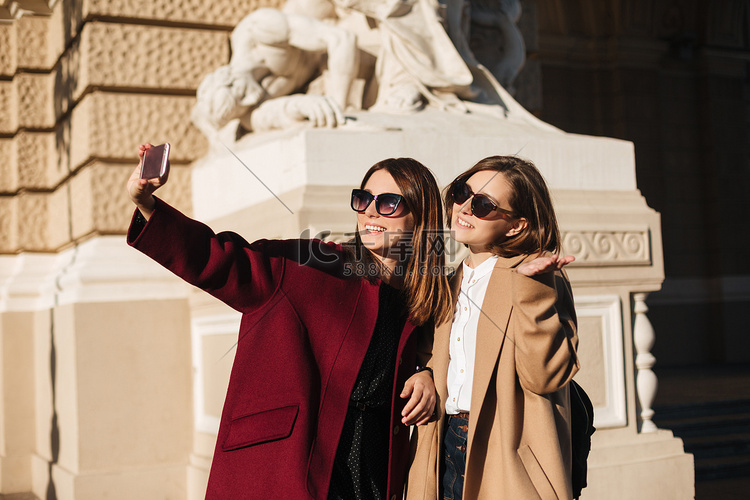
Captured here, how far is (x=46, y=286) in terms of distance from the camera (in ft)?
17.3

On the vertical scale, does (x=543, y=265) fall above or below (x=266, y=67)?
below

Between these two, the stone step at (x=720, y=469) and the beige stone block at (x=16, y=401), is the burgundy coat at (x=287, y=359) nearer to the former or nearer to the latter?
the stone step at (x=720, y=469)

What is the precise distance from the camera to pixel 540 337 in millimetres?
1873

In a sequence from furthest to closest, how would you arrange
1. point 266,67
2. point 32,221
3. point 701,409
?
point 701,409 → point 32,221 → point 266,67

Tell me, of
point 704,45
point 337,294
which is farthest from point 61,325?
point 704,45

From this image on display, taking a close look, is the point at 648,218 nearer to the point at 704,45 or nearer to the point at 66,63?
the point at 66,63

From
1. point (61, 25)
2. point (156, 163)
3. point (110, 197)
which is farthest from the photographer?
point (61, 25)

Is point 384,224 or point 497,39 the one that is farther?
point 497,39

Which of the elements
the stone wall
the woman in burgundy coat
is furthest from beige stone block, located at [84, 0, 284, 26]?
the stone wall

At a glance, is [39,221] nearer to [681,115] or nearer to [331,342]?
[331,342]

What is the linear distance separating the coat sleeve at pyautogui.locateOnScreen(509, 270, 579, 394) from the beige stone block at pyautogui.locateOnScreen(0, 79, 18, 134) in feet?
16.1

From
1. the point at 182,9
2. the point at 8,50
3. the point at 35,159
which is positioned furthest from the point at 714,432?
the point at 8,50

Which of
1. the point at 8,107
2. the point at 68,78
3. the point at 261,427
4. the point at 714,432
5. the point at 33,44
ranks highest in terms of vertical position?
the point at 33,44

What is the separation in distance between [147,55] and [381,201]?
338 cm
